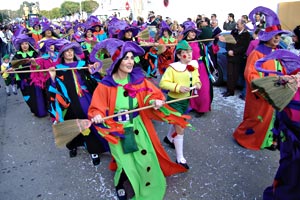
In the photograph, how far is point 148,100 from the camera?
11.2 feet

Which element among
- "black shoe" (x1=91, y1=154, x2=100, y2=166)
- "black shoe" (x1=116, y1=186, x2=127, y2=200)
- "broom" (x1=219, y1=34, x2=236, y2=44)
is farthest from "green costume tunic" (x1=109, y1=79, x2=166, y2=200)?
"broom" (x1=219, y1=34, x2=236, y2=44)

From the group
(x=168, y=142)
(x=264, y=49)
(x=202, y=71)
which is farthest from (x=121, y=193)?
(x=202, y=71)

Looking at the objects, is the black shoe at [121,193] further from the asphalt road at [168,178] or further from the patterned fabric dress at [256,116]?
the patterned fabric dress at [256,116]

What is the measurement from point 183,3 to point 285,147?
19.6 m

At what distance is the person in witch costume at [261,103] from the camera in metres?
4.26

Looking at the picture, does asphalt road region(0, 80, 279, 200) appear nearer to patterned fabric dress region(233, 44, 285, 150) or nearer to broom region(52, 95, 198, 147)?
patterned fabric dress region(233, 44, 285, 150)

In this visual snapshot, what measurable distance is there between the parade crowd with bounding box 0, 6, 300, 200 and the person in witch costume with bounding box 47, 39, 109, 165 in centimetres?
2

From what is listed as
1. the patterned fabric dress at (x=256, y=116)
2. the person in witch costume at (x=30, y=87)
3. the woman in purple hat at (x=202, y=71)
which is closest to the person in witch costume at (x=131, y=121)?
the patterned fabric dress at (x=256, y=116)

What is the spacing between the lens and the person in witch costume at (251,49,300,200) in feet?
8.24

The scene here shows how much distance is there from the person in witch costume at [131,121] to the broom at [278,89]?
1169 millimetres

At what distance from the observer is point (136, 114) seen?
11.2 ft

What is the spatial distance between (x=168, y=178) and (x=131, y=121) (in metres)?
1.07

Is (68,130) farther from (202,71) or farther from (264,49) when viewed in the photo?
(202,71)

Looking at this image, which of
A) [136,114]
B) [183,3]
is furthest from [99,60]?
[183,3]
